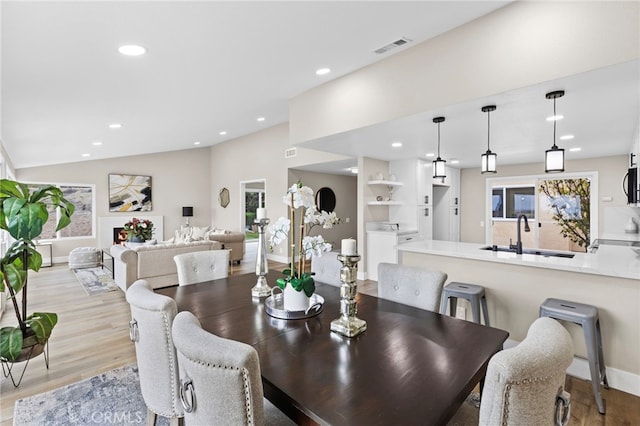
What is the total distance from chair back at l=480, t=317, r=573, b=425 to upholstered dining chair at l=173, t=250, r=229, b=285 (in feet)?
7.83

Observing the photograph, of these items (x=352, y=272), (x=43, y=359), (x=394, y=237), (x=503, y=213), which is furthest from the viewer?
(x=503, y=213)

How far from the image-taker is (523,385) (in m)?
0.84

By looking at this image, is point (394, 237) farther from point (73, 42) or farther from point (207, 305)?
point (73, 42)

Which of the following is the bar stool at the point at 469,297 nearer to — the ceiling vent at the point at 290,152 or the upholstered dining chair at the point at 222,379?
the upholstered dining chair at the point at 222,379

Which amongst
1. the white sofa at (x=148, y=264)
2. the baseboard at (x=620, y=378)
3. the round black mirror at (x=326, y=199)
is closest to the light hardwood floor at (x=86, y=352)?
the baseboard at (x=620, y=378)

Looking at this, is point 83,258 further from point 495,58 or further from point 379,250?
point 495,58

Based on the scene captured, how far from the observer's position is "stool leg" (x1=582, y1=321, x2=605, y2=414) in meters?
2.12

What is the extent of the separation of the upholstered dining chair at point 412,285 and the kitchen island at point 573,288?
1095 mm

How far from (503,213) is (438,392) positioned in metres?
6.79

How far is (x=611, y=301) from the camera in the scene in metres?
Result: 2.39

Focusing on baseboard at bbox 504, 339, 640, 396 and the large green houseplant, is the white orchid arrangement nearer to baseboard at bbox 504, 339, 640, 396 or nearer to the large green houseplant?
the large green houseplant

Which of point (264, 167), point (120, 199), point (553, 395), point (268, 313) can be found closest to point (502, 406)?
point (553, 395)

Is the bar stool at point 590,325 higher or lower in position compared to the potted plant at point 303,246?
lower

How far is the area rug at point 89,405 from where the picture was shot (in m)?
2.02
